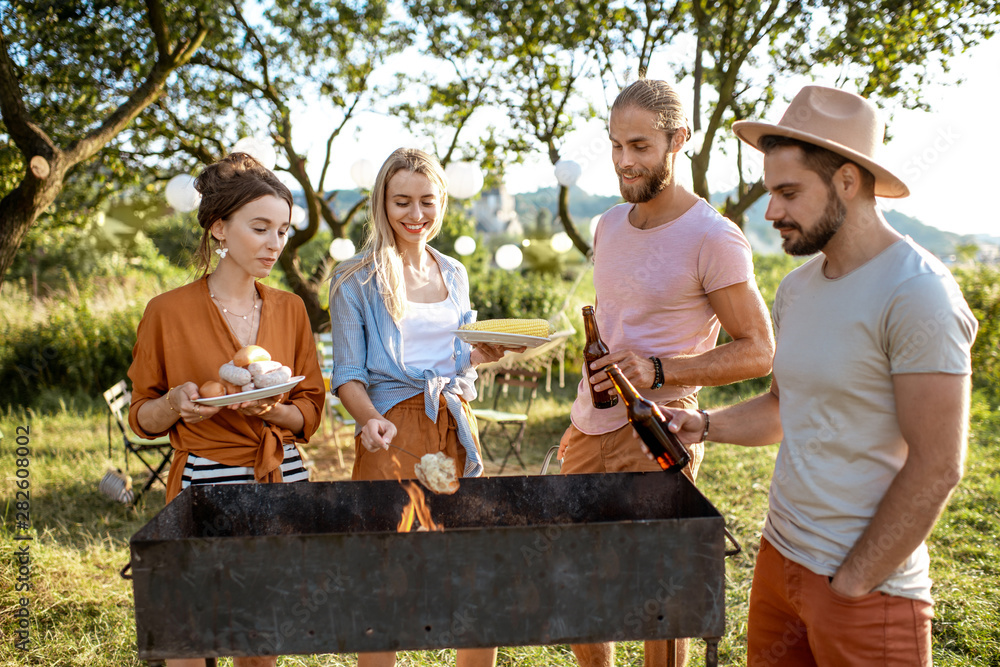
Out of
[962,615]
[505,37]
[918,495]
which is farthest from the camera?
[505,37]

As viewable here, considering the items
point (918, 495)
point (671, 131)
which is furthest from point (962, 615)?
point (671, 131)

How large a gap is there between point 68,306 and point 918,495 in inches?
484

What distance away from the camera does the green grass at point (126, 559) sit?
11.3 ft

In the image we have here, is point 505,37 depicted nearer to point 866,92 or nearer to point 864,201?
point 866,92

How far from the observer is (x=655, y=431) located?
2059mm

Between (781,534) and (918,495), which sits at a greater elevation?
(918,495)

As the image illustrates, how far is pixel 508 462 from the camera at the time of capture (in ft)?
23.7

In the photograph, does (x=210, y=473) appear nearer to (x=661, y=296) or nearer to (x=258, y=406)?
(x=258, y=406)

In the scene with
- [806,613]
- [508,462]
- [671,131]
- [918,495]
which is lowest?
[508,462]

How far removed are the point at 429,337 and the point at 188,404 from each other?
2.88 ft

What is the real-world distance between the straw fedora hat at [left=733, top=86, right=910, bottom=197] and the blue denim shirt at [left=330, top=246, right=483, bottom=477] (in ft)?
4.67

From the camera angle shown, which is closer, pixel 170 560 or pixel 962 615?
pixel 170 560

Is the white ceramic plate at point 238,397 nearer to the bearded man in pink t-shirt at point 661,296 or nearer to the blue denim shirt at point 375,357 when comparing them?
the blue denim shirt at point 375,357

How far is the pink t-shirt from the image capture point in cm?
228
